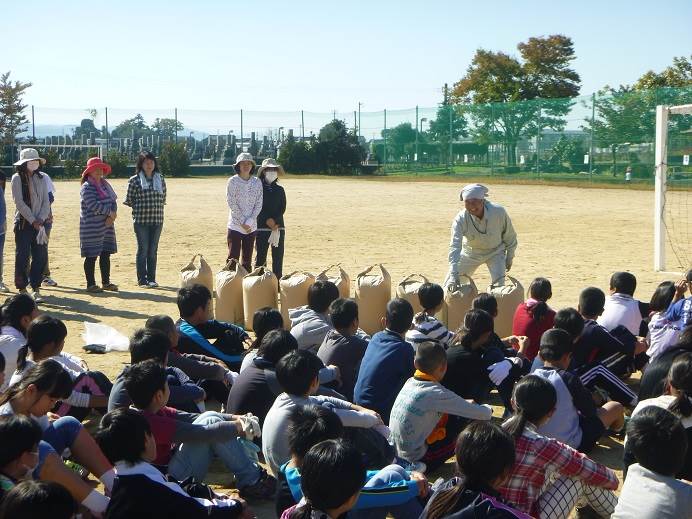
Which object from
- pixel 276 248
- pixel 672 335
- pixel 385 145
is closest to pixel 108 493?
pixel 672 335

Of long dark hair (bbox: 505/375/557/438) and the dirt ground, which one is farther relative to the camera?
the dirt ground

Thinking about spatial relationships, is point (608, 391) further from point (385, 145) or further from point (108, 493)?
point (385, 145)

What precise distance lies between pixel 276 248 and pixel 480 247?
10.6ft

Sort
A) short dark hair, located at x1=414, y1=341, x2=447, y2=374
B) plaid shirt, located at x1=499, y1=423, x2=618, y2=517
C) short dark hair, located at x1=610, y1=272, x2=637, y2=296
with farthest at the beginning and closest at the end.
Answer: short dark hair, located at x1=610, y1=272, x2=637, y2=296
short dark hair, located at x1=414, y1=341, x2=447, y2=374
plaid shirt, located at x1=499, y1=423, x2=618, y2=517

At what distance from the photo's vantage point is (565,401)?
16.4ft

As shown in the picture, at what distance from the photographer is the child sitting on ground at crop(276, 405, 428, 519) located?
12.5 ft

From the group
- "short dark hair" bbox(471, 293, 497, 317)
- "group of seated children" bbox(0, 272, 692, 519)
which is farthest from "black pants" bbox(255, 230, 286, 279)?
"short dark hair" bbox(471, 293, 497, 317)

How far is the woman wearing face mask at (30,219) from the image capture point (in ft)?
35.6

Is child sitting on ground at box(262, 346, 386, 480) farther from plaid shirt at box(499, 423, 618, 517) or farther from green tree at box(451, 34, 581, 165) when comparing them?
green tree at box(451, 34, 581, 165)

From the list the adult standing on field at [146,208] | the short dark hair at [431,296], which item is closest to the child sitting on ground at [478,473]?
the short dark hair at [431,296]

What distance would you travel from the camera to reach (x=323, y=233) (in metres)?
17.7

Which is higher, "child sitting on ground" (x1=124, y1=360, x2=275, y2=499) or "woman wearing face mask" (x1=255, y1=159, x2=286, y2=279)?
"woman wearing face mask" (x1=255, y1=159, x2=286, y2=279)

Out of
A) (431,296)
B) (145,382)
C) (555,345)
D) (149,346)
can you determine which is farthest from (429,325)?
(145,382)

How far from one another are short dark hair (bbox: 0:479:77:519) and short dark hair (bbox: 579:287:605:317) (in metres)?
4.32
